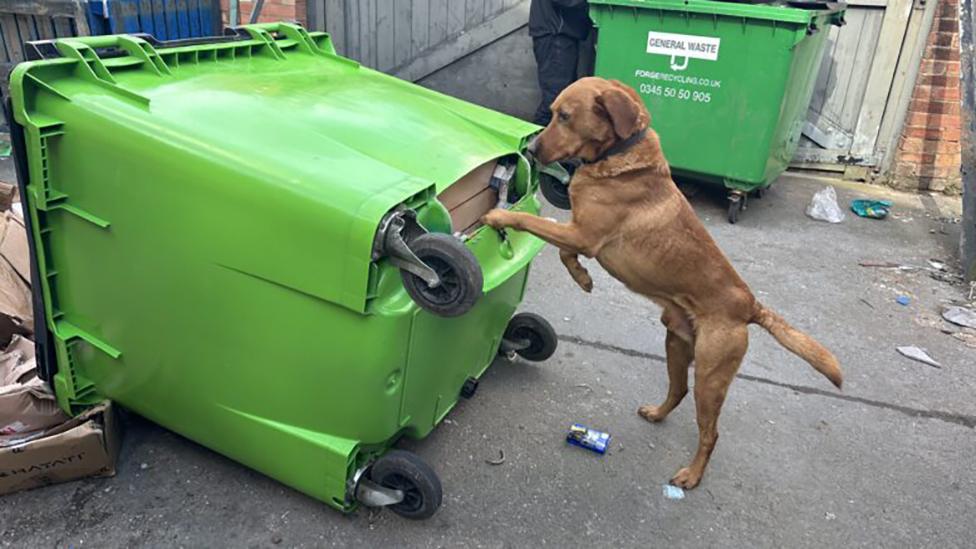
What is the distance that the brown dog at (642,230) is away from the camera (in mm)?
2540

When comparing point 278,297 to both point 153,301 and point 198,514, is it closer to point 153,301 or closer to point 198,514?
point 153,301

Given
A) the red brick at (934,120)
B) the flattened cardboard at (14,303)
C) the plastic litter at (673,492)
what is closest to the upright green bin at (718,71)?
the red brick at (934,120)

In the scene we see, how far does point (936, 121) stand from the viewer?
6441 mm

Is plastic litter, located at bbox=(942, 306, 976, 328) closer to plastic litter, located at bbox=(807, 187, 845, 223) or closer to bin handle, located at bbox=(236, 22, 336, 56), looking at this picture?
plastic litter, located at bbox=(807, 187, 845, 223)

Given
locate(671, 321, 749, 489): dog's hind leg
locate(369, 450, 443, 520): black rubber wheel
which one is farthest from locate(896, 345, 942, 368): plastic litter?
locate(369, 450, 443, 520): black rubber wheel

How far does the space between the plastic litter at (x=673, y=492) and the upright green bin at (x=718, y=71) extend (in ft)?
10.6

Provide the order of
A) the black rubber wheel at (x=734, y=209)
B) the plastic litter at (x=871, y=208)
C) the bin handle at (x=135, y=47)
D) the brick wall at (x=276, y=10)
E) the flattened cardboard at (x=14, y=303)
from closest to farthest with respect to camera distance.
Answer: the bin handle at (x=135, y=47)
the flattened cardboard at (x=14, y=303)
the black rubber wheel at (x=734, y=209)
the brick wall at (x=276, y=10)
the plastic litter at (x=871, y=208)

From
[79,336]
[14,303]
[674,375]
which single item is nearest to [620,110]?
[674,375]

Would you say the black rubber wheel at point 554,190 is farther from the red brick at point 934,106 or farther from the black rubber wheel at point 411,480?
the red brick at point 934,106

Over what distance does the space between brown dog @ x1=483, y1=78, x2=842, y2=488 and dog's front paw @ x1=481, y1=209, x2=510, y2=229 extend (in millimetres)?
17

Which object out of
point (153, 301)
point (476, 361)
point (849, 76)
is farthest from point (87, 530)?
point (849, 76)

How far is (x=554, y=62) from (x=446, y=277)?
4.88 meters

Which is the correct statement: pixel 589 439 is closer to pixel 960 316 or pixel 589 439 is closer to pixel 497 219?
pixel 497 219

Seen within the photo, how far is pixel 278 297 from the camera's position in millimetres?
2104
